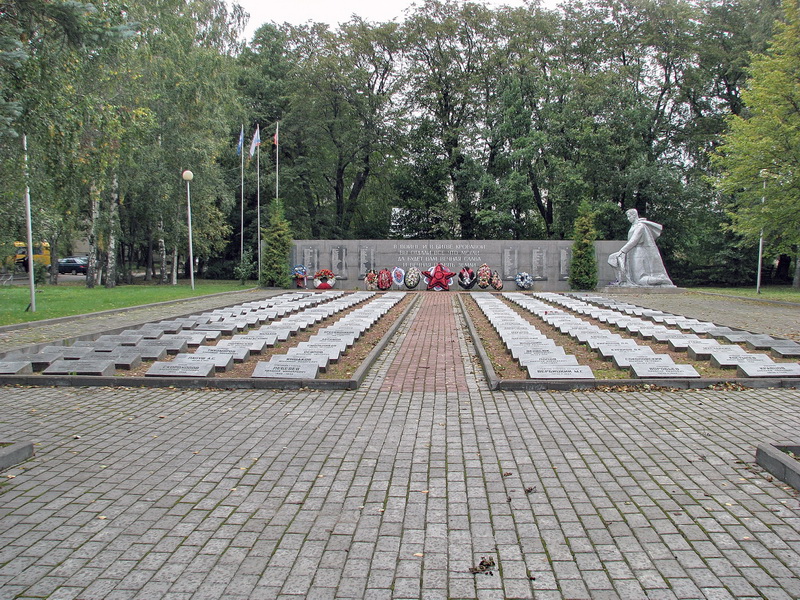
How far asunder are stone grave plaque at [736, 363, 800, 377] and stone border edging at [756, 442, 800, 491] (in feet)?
10.4

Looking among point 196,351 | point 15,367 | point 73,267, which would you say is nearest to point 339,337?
point 196,351

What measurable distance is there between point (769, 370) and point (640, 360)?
1.54 metres

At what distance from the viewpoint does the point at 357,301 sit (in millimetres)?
19562

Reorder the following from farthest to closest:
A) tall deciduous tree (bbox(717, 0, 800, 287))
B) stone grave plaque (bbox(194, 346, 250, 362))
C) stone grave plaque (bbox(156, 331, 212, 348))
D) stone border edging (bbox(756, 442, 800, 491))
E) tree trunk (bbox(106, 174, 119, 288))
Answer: tree trunk (bbox(106, 174, 119, 288)), tall deciduous tree (bbox(717, 0, 800, 287)), stone grave plaque (bbox(156, 331, 212, 348)), stone grave plaque (bbox(194, 346, 250, 362)), stone border edging (bbox(756, 442, 800, 491))

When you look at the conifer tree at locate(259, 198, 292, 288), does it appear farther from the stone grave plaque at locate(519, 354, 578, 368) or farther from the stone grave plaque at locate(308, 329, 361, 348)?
the stone grave plaque at locate(519, 354, 578, 368)

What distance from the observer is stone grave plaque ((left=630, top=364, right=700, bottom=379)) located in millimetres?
7238

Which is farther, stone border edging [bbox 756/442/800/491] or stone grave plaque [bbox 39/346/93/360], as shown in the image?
stone grave plaque [bbox 39/346/93/360]

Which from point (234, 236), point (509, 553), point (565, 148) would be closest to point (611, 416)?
point (509, 553)

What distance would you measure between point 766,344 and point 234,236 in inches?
1451

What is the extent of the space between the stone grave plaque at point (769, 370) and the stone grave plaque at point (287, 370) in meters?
5.41

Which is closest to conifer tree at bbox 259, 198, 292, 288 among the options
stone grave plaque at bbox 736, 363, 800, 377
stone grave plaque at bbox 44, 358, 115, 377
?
stone grave plaque at bbox 44, 358, 115, 377

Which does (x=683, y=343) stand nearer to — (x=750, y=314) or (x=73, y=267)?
(x=750, y=314)

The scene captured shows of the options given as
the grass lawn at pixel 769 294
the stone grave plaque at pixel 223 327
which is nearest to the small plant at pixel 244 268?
the stone grave plaque at pixel 223 327

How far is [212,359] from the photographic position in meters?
7.89
